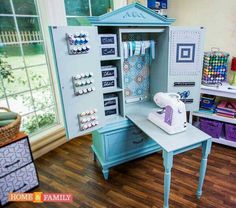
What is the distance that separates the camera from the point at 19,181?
197 cm

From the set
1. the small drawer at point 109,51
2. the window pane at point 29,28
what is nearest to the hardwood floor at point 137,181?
the small drawer at point 109,51

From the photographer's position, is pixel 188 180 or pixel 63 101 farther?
pixel 188 180

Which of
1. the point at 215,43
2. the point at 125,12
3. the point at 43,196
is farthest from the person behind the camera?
the point at 215,43

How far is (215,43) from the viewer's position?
2914 millimetres

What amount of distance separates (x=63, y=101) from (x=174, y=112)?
951mm

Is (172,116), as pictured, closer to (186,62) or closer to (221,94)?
(186,62)

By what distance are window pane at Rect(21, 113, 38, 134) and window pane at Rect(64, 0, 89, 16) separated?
1.53 metres

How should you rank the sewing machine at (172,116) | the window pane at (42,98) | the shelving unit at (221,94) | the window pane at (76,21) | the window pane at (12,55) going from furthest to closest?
the window pane at (76,21) < the window pane at (42,98) < the shelving unit at (221,94) < the window pane at (12,55) < the sewing machine at (172,116)

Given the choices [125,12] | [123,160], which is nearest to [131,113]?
[123,160]

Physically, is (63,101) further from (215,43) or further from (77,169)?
(215,43)

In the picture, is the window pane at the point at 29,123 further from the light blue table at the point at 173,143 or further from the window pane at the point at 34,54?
the light blue table at the point at 173,143

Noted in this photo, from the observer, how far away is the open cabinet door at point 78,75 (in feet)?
4.97

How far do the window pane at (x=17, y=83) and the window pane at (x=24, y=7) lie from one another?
70 cm

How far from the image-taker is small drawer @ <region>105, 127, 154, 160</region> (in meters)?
2.12
